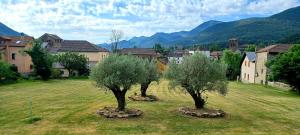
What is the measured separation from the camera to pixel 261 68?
67312mm

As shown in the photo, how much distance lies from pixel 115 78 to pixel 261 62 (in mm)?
48584

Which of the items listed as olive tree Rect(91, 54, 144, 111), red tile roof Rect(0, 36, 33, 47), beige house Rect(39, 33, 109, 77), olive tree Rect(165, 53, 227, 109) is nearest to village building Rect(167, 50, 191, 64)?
olive tree Rect(165, 53, 227, 109)

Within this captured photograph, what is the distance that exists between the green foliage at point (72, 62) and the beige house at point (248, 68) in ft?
117

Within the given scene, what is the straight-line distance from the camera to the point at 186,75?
87.0 feet

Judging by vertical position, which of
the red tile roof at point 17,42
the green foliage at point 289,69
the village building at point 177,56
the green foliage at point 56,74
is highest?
the red tile roof at point 17,42

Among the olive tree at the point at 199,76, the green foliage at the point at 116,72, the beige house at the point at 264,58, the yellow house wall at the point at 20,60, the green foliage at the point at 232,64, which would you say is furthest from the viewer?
the green foliage at the point at 232,64

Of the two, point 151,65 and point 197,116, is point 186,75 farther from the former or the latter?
point 151,65

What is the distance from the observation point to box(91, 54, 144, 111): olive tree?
81.4 feet

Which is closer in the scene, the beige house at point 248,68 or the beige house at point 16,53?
the beige house at point 16,53

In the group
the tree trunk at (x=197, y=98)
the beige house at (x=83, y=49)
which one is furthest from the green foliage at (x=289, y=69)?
the beige house at (x=83, y=49)

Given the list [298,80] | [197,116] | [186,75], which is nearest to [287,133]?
[197,116]

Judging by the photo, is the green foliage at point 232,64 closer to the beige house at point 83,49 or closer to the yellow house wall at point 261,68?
the yellow house wall at point 261,68

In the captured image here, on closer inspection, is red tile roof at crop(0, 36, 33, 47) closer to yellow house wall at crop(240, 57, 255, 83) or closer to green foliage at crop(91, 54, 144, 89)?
yellow house wall at crop(240, 57, 255, 83)

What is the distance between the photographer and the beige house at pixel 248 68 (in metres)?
72.2
